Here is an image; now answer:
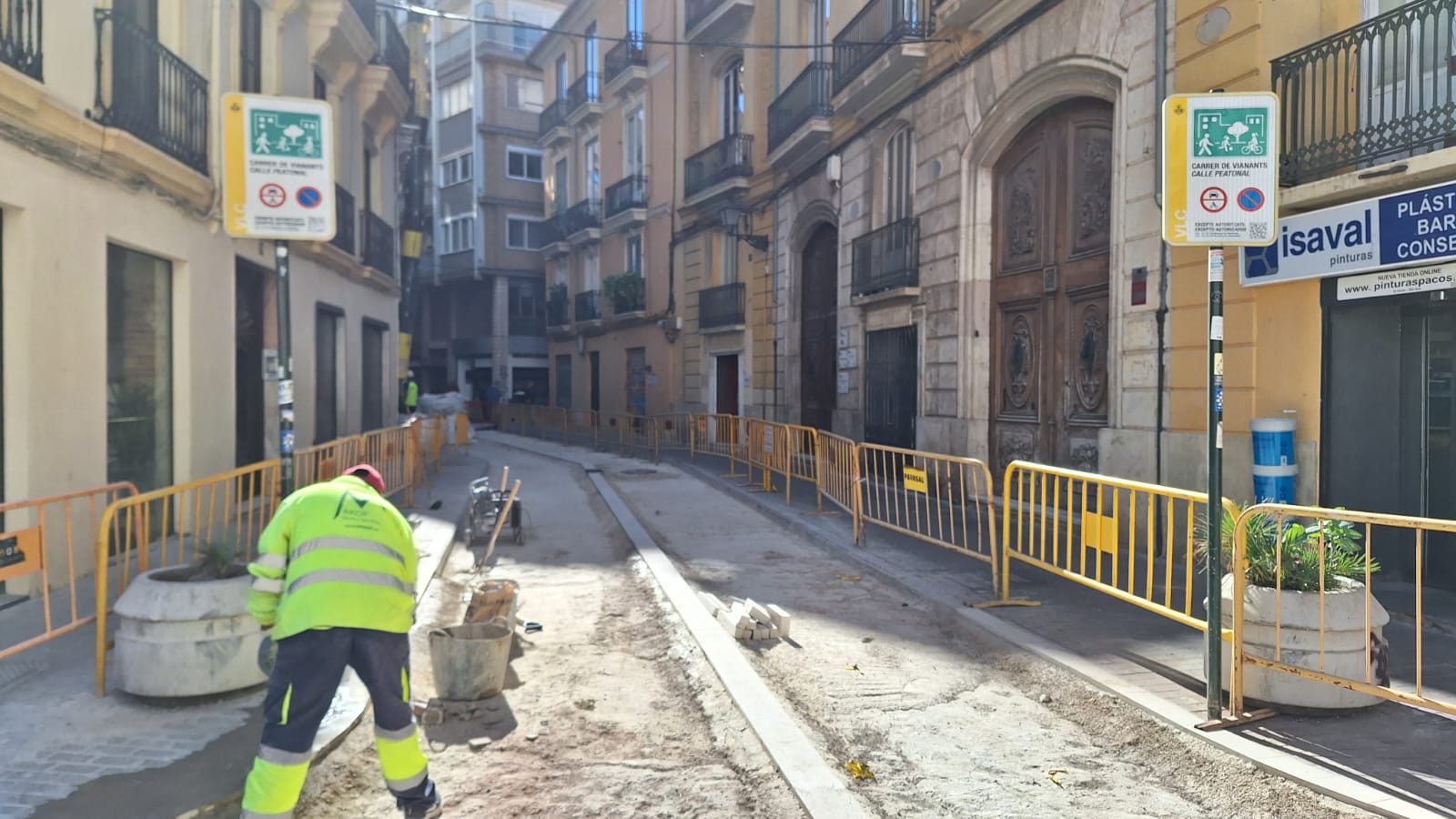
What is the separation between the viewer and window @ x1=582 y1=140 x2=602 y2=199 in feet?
104

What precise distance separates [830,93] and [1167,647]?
509 inches

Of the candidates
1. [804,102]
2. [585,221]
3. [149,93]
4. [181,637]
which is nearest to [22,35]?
[149,93]

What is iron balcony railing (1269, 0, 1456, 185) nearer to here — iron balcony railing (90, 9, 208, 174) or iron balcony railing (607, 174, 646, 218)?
iron balcony railing (90, 9, 208, 174)

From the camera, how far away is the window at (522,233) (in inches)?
1537

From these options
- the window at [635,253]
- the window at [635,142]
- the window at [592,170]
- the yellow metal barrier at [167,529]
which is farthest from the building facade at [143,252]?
the window at [592,170]

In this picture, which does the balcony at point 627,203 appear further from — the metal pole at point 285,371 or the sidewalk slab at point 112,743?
the metal pole at point 285,371

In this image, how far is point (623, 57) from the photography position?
91.2 feet

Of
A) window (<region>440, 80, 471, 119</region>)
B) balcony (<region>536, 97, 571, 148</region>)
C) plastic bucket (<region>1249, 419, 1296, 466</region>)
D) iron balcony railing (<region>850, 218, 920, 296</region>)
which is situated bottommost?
plastic bucket (<region>1249, 419, 1296, 466</region>)

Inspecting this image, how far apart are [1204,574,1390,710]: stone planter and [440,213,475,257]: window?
37.0m

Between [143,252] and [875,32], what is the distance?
1050cm

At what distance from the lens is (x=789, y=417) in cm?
1956

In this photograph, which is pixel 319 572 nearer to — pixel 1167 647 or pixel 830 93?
pixel 1167 647

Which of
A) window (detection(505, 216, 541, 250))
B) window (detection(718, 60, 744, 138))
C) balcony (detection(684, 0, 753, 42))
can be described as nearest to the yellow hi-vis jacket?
balcony (detection(684, 0, 753, 42))

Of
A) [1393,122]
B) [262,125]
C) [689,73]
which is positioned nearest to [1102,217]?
[1393,122]
